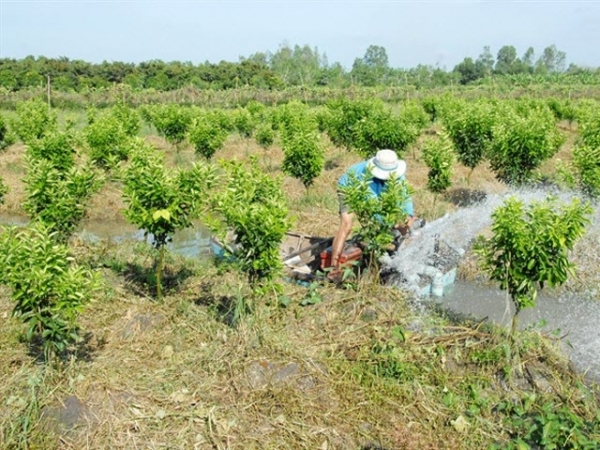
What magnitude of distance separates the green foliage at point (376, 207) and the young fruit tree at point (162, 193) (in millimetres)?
1731

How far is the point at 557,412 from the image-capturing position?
213 inches

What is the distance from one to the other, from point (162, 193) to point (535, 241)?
3.97m

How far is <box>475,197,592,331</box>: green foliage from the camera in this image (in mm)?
5797

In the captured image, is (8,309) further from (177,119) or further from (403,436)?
(177,119)

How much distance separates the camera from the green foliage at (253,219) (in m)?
6.10

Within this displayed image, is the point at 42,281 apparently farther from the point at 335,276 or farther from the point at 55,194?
the point at 335,276

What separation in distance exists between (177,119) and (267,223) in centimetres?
1401

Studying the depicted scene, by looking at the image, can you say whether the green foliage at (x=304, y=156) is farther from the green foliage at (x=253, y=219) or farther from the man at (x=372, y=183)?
the green foliage at (x=253, y=219)

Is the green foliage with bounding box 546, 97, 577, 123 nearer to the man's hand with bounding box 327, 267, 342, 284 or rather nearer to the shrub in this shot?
the shrub

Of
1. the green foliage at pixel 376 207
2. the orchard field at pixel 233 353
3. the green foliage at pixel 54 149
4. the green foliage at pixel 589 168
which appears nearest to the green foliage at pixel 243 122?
the green foliage at pixel 54 149

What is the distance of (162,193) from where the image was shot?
670 centimetres

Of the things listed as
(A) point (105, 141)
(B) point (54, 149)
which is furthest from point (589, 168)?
(A) point (105, 141)

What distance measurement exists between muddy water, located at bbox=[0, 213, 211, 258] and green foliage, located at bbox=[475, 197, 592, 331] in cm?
682

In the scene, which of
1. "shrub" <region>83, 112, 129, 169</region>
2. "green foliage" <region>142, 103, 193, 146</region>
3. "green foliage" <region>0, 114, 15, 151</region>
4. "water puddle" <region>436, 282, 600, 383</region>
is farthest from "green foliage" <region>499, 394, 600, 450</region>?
"green foliage" <region>0, 114, 15, 151</region>
